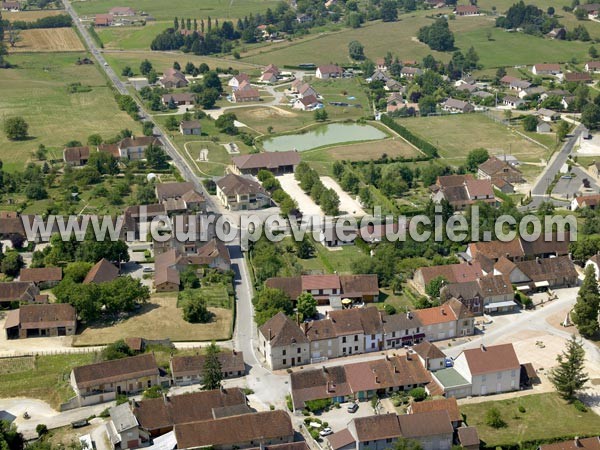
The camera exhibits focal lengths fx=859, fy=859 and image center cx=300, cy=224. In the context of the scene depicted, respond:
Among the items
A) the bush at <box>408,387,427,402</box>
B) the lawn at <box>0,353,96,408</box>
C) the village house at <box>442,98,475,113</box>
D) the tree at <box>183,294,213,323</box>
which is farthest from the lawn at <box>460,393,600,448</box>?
the village house at <box>442,98,475,113</box>

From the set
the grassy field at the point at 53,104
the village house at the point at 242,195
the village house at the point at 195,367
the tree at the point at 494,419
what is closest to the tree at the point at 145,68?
the grassy field at the point at 53,104

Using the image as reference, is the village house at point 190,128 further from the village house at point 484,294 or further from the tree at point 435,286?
the village house at point 484,294

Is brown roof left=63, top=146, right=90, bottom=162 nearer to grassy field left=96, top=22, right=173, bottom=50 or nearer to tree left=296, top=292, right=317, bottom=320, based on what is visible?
tree left=296, top=292, right=317, bottom=320

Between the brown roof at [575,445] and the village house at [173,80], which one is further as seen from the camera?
the village house at [173,80]

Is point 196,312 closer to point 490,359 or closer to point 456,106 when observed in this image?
point 490,359

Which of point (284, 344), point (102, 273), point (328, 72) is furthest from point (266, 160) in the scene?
point (328, 72)
